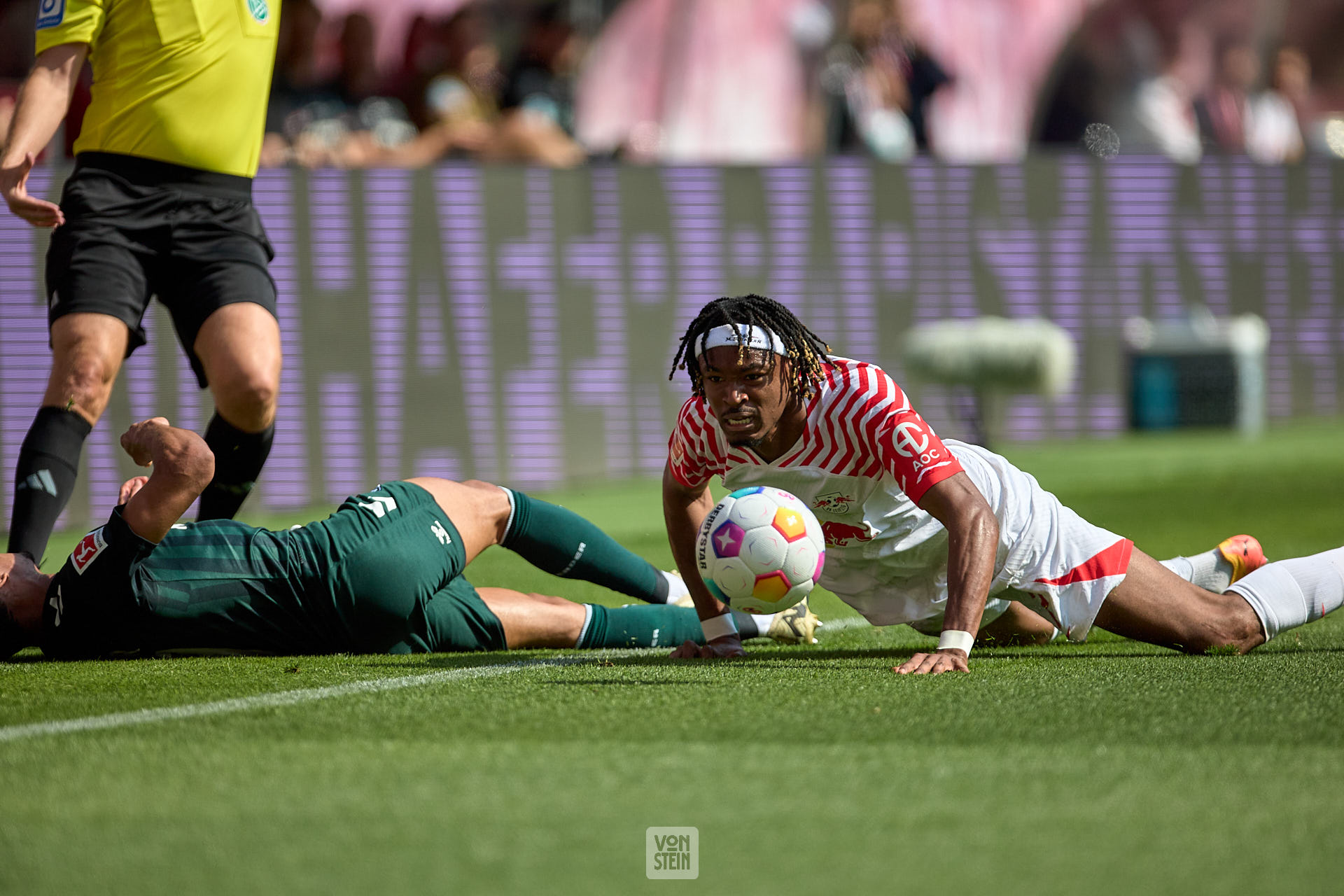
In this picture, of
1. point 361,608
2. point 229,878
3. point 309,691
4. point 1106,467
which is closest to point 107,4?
point 361,608

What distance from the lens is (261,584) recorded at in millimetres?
4414

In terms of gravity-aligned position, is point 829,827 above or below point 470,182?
below

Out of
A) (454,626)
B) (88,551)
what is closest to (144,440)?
(88,551)

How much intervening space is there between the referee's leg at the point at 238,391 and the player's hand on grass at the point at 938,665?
2422mm

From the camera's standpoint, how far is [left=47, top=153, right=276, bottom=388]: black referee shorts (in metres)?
5.21

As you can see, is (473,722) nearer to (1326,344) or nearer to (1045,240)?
(1045,240)

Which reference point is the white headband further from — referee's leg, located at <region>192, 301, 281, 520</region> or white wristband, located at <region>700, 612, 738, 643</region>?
referee's leg, located at <region>192, 301, 281, 520</region>

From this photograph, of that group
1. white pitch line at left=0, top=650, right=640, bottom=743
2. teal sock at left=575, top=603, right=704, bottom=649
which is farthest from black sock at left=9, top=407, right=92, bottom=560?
teal sock at left=575, top=603, right=704, bottom=649

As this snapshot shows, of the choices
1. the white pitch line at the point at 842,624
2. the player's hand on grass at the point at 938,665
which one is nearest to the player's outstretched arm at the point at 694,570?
the player's hand on grass at the point at 938,665

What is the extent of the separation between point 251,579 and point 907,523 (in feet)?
6.35

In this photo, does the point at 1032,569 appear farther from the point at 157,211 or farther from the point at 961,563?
the point at 157,211

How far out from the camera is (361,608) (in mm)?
4461

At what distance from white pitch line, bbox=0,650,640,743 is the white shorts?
3.59 ft

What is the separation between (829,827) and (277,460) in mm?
8109
